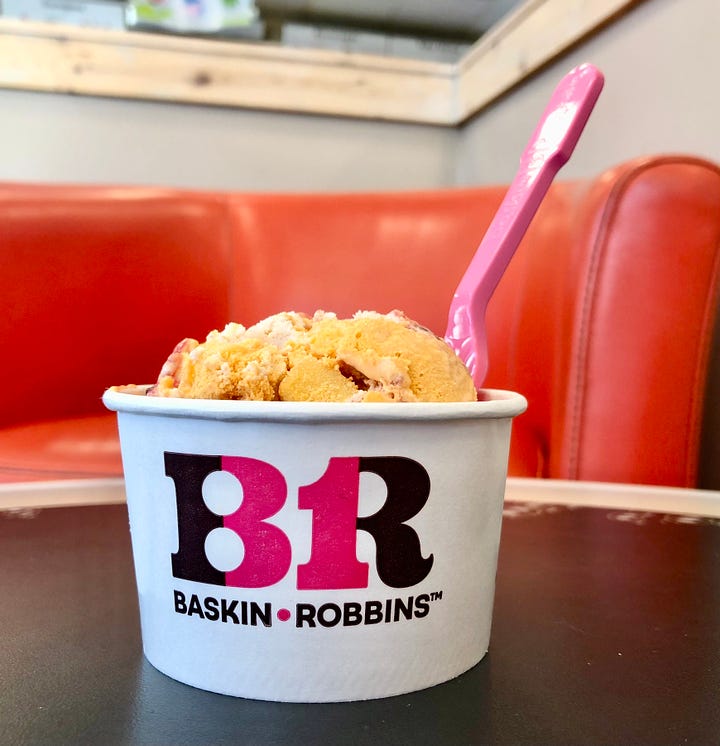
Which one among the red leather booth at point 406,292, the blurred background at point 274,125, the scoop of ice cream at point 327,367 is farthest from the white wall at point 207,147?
the scoop of ice cream at point 327,367

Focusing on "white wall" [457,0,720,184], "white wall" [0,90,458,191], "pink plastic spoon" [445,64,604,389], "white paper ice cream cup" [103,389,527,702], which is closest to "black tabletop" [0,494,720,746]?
"white paper ice cream cup" [103,389,527,702]

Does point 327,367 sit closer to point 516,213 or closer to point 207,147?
point 516,213

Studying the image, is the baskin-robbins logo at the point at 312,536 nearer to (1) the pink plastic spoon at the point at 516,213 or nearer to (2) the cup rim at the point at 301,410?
(2) the cup rim at the point at 301,410

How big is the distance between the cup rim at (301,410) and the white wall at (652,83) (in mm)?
1087

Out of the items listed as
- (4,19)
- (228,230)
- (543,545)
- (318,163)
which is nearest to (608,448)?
(543,545)

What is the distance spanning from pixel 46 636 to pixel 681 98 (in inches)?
50.8

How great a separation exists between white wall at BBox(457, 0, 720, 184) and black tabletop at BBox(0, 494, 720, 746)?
3.19 ft

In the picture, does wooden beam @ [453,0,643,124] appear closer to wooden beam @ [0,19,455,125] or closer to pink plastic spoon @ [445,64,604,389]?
wooden beam @ [0,19,455,125]

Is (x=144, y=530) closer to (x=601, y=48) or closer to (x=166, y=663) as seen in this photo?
(x=166, y=663)

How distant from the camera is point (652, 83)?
4.32 ft

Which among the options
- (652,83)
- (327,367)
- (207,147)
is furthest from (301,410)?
(207,147)

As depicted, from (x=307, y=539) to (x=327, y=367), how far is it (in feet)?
0.23

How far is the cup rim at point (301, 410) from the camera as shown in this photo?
25cm

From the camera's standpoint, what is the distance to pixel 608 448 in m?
0.91
